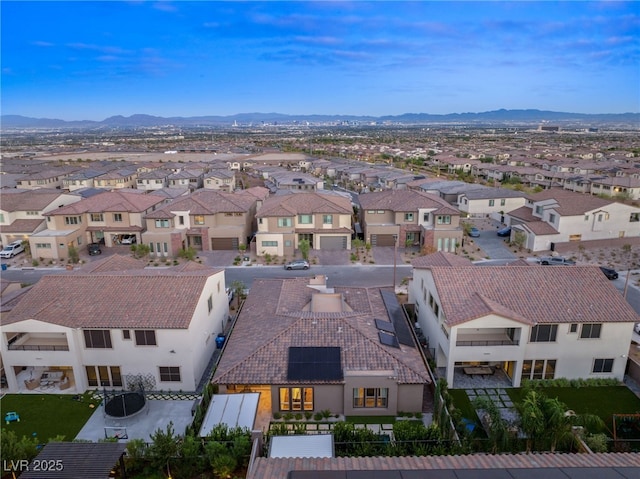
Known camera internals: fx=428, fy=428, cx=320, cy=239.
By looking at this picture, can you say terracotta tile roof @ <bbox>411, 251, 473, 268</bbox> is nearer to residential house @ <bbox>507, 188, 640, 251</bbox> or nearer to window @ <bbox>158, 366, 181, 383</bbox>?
window @ <bbox>158, 366, 181, 383</bbox>

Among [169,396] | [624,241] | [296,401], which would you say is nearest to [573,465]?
[296,401]

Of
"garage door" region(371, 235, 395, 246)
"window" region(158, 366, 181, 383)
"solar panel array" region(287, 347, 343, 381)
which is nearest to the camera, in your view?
"solar panel array" region(287, 347, 343, 381)

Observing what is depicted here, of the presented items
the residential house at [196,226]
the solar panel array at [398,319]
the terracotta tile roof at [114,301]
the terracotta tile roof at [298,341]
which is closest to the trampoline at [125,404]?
the terracotta tile roof at [114,301]

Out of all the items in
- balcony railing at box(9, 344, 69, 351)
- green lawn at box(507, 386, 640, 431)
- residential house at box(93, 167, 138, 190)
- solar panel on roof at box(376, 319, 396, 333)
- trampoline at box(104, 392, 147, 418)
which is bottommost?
green lawn at box(507, 386, 640, 431)

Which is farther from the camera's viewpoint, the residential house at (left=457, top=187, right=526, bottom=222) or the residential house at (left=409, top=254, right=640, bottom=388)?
the residential house at (left=457, top=187, right=526, bottom=222)

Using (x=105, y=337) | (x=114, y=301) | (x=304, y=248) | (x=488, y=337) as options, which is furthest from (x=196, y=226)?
(x=488, y=337)

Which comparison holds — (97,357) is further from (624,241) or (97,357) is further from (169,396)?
(624,241)

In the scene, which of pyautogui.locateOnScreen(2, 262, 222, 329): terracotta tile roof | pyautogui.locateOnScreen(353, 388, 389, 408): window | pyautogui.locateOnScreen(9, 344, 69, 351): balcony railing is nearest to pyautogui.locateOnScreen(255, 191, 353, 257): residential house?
pyautogui.locateOnScreen(2, 262, 222, 329): terracotta tile roof
